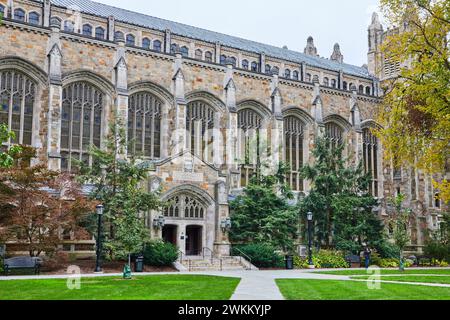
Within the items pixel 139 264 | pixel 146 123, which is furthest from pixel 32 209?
pixel 146 123

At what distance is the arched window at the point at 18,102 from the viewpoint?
116ft

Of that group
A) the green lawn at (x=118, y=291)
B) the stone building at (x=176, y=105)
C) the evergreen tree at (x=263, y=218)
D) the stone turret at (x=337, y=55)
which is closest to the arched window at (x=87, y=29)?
the stone building at (x=176, y=105)

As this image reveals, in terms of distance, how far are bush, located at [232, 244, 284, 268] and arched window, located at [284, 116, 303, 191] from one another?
573 inches

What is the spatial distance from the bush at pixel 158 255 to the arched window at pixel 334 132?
24673 mm

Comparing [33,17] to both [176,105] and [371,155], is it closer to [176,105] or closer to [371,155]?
[176,105]

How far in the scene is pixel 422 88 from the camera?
2139cm

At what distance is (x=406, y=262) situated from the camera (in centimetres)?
3962

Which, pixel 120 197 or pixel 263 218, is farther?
pixel 263 218

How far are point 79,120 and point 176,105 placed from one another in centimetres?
703

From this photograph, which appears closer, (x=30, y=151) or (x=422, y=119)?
(x=422, y=119)

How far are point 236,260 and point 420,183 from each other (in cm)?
2746

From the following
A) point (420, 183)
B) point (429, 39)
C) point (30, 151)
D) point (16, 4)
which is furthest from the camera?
point (420, 183)
